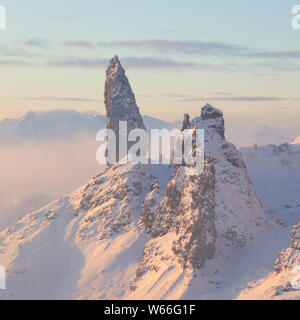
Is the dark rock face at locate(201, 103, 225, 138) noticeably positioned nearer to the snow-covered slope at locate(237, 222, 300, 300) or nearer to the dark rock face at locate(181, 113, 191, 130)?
the dark rock face at locate(181, 113, 191, 130)

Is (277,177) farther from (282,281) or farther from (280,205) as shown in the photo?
(282,281)

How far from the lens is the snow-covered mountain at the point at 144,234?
119 metres

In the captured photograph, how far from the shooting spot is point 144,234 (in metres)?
160

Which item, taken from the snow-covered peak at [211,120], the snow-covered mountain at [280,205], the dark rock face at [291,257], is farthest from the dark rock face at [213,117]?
the dark rock face at [291,257]

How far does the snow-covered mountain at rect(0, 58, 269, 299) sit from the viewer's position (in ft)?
390

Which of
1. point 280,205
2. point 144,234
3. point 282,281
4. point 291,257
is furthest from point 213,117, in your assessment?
point 144,234

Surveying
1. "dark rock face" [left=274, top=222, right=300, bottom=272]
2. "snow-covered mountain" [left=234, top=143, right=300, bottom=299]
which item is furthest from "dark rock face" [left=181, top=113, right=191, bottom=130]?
"dark rock face" [left=274, top=222, right=300, bottom=272]

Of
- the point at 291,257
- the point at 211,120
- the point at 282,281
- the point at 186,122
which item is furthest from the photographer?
the point at 186,122

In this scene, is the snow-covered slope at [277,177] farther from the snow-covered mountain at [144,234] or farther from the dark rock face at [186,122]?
the dark rock face at [186,122]

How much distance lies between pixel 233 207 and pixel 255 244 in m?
8.46

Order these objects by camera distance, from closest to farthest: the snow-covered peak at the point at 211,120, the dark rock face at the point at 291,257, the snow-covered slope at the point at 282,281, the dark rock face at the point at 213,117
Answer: the snow-covered slope at the point at 282,281 < the dark rock face at the point at 291,257 < the snow-covered peak at the point at 211,120 < the dark rock face at the point at 213,117

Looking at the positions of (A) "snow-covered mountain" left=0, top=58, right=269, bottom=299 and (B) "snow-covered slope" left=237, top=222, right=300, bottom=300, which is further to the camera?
(A) "snow-covered mountain" left=0, top=58, right=269, bottom=299

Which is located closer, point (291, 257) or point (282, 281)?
point (282, 281)

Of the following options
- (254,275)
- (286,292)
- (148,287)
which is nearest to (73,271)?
(148,287)
